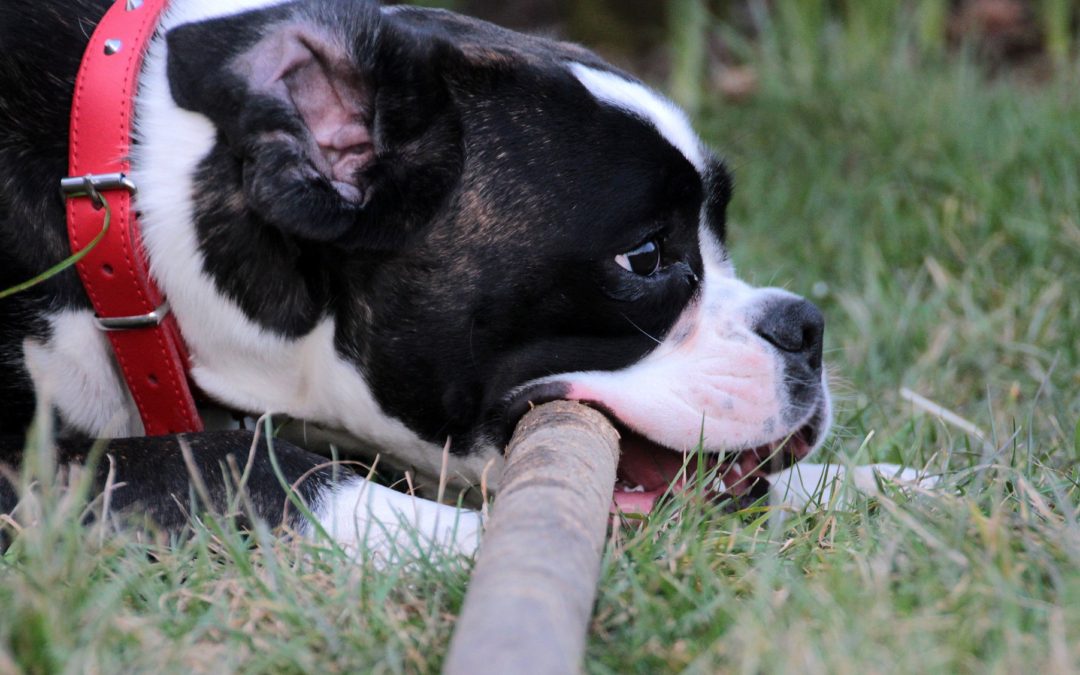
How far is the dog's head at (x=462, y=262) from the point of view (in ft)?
7.77

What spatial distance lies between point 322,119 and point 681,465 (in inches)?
37.0

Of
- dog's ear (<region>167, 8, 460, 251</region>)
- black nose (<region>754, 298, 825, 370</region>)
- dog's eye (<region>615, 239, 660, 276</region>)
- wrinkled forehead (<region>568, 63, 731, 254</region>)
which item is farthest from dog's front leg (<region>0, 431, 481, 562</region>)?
wrinkled forehead (<region>568, 63, 731, 254</region>)

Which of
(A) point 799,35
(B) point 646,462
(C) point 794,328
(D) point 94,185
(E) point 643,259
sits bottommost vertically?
(A) point 799,35

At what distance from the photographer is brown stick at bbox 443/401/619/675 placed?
1.40 m

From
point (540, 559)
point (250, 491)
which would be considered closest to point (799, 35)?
point (250, 491)

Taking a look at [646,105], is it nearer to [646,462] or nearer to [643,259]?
[643,259]

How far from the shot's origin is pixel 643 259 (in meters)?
2.50

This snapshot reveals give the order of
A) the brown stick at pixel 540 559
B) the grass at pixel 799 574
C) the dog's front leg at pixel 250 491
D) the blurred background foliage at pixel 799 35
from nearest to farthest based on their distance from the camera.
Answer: the brown stick at pixel 540 559
the grass at pixel 799 574
the dog's front leg at pixel 250 491
the blurred background foliage at pixel 799 35

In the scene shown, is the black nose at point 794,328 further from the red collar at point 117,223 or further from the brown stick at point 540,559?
the red collar at point 117,223

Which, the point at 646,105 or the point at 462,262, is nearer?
the point at 462,262

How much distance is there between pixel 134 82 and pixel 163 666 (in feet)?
4.10

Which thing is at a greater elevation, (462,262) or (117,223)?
(117,223)

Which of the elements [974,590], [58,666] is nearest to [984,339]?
[974,590]

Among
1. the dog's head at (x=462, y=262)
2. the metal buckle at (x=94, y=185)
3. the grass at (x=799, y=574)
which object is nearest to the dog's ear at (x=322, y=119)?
the dog's head at (x=462, y=262)
